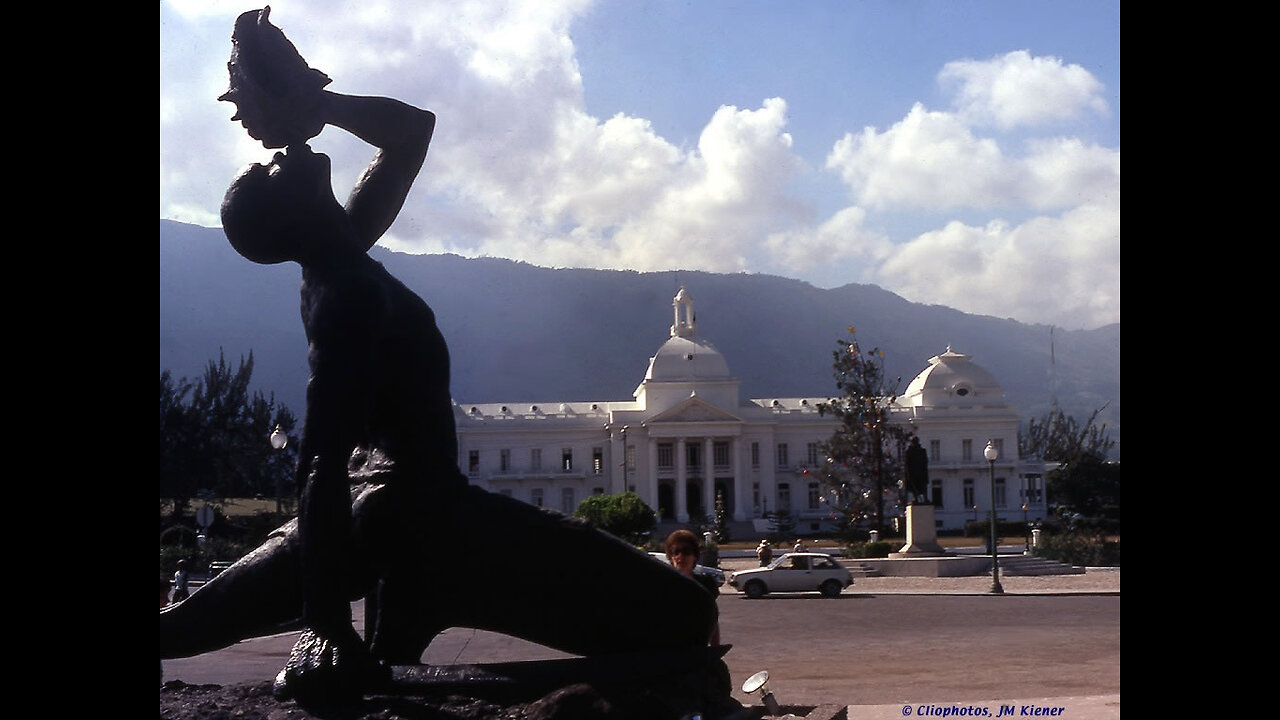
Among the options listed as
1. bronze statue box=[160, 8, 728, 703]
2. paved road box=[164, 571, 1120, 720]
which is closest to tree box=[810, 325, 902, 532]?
paved road box=[164, 571, 1120, 720]

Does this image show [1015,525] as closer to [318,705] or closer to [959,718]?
[959,718]

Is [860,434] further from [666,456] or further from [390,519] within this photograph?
[390,519]

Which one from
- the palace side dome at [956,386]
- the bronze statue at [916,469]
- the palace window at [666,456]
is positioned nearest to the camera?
the bronze statue at [916,469]

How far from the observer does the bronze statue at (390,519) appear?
342cm

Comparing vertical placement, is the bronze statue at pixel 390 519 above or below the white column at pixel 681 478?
above

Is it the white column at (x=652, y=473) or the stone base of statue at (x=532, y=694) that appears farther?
the white column at (x=652, y=473)

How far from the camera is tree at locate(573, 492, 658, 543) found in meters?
35.3

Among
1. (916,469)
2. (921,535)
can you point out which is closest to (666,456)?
(921,535)

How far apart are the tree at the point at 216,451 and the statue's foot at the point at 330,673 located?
1707 inches

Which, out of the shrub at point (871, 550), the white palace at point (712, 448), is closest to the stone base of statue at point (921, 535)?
the shrub at point (871, 550)

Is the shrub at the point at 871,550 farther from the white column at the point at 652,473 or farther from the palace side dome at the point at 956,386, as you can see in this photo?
the palace side dome at the point at 956,386
